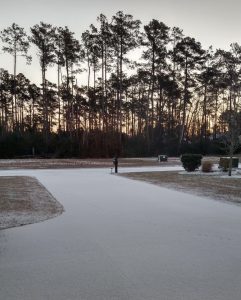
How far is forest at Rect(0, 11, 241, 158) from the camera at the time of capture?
153 ft

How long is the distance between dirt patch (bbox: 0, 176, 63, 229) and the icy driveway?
476mm

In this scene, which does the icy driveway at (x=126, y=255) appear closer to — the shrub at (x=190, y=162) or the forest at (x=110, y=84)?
the shrub at (x=190, y=162)

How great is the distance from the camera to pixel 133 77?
53812 millimetres

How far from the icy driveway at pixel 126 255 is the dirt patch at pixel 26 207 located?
0.48m

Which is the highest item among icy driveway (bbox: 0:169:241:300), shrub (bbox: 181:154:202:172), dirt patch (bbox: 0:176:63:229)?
shrub (bbox: 181:154:202:172)

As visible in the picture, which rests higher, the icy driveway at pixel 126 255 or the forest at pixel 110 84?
the forest at pixel 110 84

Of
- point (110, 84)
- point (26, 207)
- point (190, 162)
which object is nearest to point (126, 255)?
point (26, 207)

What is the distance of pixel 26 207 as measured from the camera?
34.5 ft

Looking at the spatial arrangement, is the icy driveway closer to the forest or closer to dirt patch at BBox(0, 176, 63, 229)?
dirt patch at BBox(0, 176, 63, 229)

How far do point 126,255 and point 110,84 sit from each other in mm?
47830

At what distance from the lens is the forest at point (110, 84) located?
46594mm

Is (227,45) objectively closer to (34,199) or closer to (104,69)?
(104,69)

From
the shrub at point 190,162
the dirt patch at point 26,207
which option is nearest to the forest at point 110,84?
the shrub at point 190,162

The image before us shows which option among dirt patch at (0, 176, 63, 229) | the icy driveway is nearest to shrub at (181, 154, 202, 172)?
dirt patch at (0, 176, 63, 229)
